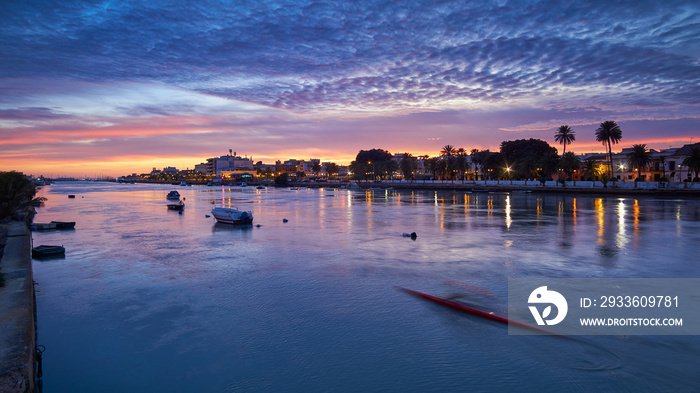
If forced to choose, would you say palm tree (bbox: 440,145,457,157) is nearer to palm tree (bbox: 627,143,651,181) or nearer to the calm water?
palm tree (bbox: 627,143,651,181)

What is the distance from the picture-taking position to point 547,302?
13.7 meters

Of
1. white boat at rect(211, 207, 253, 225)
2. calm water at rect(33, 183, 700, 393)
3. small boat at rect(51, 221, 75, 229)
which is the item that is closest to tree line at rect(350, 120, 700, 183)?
calm water at rect(33, 183, 700, 393)

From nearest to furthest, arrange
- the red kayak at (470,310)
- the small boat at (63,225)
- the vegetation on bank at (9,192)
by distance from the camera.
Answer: the red kayak at (470,310)
the vegetation on bank at (9,192)
the small boat at (63,225)

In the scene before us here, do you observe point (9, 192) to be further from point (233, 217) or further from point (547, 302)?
point (547, 302)

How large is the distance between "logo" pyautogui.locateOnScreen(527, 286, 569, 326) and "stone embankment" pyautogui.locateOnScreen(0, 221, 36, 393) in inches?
496

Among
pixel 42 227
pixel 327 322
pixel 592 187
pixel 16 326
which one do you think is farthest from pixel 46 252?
pixel 592 187

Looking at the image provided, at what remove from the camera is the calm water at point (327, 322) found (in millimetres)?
9008

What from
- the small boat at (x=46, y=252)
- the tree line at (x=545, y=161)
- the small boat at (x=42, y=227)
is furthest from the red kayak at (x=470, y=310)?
the tree line at (x=545, y=161)

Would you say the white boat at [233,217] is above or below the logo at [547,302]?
above

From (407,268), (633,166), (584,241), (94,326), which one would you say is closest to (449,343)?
(407,268)

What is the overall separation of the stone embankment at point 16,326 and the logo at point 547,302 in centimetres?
1259

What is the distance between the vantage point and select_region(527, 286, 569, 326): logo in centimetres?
1209

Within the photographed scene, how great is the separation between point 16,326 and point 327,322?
303 inches

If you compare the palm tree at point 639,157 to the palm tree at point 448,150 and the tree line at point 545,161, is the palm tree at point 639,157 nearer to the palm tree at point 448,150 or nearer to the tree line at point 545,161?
the tree line at point 545,161
